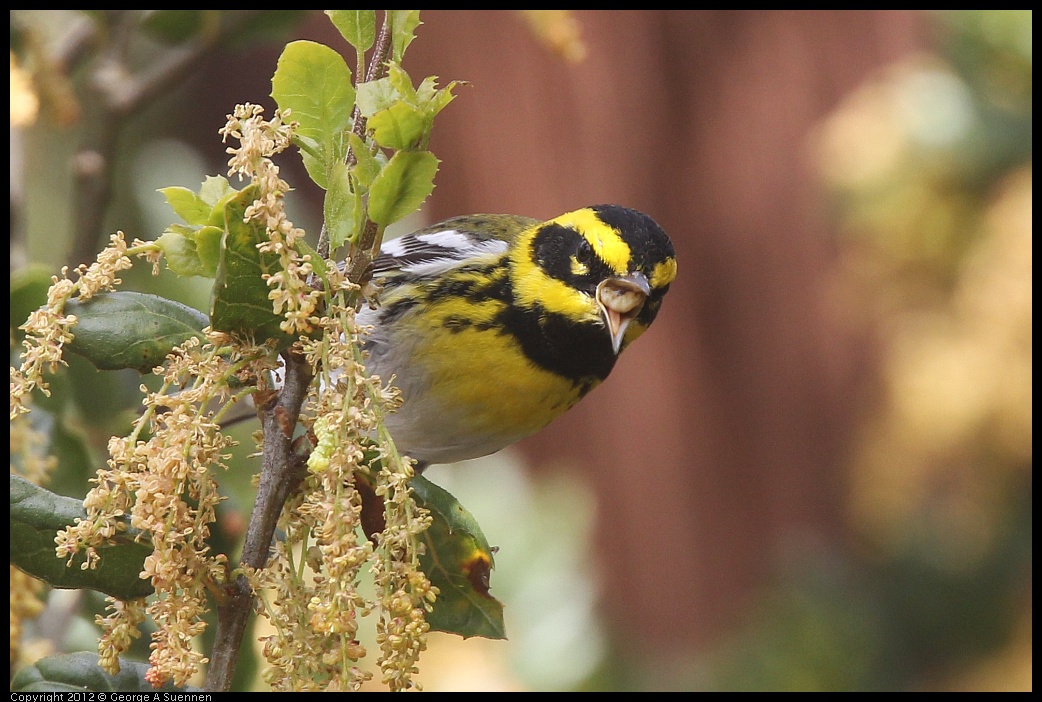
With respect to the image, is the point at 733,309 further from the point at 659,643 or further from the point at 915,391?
the point at 915,391

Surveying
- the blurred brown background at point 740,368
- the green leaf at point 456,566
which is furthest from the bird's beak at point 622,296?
the blurred brown background at point 740,368

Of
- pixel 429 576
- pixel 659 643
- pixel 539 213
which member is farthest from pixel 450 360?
pixel 659 643

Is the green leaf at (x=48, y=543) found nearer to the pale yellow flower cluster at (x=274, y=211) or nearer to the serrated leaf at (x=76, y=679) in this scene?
the serrated leaf at (x=76, y=679)

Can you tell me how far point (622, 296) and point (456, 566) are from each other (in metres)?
0.60

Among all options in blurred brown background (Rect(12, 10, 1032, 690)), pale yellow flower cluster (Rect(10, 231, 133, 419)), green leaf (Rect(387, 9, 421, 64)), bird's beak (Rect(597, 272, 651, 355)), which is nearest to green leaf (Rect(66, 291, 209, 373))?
pale yellow flower cluster (Rect(10, 231, 133, 419))

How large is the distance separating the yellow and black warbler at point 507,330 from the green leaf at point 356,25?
2.16 ft

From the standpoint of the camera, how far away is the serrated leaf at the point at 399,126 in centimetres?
64

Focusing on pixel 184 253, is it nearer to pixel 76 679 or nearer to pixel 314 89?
pixel 314 89

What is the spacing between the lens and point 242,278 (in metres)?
0.65

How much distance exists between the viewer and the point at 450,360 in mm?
1404

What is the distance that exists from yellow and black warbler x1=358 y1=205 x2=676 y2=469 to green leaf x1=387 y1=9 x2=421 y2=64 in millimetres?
686

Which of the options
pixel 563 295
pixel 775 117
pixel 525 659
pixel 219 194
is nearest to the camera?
pixel 219 194

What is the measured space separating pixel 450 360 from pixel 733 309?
2.95 m

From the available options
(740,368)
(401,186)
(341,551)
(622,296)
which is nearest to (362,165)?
(401,186)
